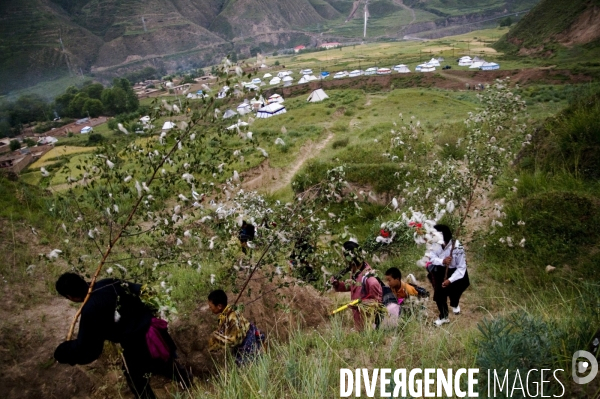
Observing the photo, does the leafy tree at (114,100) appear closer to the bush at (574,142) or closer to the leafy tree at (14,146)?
the leafy tree at (14,146)

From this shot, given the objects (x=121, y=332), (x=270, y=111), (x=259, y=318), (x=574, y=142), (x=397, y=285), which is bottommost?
(x=259, y=318)

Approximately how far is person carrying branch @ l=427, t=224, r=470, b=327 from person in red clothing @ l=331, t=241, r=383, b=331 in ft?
2.99

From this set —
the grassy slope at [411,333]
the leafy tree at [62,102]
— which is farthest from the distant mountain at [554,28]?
the leafy tree at [62,102]

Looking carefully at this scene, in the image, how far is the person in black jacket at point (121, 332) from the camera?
2.97m

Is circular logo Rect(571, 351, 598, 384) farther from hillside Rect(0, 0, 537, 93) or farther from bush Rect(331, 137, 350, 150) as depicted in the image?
hillside Rect(0, 0, 537, 93)

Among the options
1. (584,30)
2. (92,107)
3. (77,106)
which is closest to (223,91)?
(584,30)

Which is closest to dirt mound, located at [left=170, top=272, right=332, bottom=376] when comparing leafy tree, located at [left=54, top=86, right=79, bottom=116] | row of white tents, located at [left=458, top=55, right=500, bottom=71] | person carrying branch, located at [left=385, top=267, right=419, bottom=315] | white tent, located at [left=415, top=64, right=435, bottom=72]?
person carrying branch, located at [left=385, top=267, right=419, bottom=315]

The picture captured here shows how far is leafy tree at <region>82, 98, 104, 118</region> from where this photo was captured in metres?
66.6

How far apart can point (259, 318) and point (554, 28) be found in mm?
71133

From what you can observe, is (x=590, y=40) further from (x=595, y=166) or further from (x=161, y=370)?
(x=161, y=370)

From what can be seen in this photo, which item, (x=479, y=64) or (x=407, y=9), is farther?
(x=407, y=9)

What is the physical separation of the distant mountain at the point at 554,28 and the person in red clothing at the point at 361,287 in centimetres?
6275

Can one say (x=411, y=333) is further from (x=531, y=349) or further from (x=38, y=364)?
(x=38, y=364)

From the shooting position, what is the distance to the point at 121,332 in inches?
127
